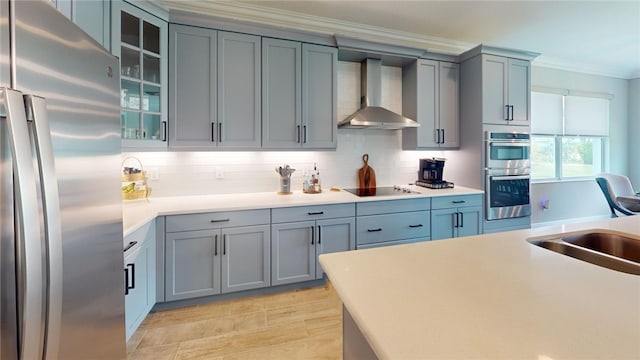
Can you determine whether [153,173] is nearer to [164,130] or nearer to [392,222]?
[164,130]

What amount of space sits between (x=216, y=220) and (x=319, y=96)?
158cm

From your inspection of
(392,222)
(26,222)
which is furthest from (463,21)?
(26,222)

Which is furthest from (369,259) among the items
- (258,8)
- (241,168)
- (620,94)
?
(620,94)

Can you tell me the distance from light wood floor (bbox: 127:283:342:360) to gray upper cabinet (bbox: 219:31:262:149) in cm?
145

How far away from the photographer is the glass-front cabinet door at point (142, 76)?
2107 mm

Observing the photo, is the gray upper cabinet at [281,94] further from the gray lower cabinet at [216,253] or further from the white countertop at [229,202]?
the gray lower cabinet at [216,253]

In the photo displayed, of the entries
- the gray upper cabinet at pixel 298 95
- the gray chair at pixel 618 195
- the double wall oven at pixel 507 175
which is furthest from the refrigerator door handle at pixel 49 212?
the gray chair at pixel 618 195

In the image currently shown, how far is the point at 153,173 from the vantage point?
2707 mm

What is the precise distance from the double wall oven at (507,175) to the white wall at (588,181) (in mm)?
→ 1297

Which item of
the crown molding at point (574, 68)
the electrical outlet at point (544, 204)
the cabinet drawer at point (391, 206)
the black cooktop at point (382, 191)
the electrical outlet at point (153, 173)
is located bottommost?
the electrical outlet at point (544, 204)

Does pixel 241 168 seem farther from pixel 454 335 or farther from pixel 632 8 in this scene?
pixel 632 8

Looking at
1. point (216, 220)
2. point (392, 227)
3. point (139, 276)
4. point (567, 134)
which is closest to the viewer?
point (139, 276)

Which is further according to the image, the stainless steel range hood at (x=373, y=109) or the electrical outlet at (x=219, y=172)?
the stainless steel range hood at (x=373, y=109)

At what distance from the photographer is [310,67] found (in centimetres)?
287
